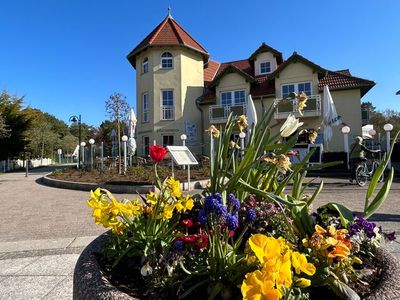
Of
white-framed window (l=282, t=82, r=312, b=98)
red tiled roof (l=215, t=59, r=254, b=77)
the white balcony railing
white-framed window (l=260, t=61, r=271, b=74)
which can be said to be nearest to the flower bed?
white-framed window (l=282, t=82, r=312, b=98)

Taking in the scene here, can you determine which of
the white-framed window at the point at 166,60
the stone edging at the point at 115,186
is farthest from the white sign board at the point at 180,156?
the white-framed window at the point at 166,60

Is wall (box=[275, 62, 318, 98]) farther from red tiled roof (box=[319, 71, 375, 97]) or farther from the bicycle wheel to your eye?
the bicycle wheel

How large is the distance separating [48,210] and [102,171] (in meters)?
8.25

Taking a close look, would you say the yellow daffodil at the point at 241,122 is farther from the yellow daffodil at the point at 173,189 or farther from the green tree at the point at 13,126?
the green tree at the point at 13,126

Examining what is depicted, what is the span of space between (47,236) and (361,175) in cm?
1086

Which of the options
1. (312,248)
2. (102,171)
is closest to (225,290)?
(312,248)

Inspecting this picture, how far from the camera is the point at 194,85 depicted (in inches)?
982

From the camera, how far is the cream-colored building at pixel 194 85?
22.0 metres

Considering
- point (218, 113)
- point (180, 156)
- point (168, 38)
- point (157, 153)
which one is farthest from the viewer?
point (168, 38)

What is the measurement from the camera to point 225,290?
128 centimetres

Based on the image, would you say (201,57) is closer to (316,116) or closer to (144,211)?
(316,116)

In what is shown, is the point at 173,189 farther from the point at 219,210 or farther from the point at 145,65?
the point at 145,65

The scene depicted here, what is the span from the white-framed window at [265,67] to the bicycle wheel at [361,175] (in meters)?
14.8

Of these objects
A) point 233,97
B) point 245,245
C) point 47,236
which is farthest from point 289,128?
point 233,97
